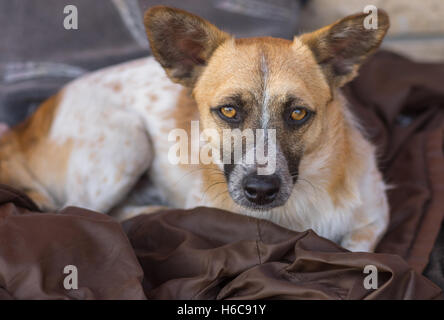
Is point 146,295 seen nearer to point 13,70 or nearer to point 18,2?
point 13,70

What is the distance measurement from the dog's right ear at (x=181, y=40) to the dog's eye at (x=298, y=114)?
50cm

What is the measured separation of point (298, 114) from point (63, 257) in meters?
1.12

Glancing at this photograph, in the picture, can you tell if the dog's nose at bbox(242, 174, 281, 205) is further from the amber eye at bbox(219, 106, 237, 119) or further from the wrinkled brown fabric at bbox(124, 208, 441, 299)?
the amber eye at bbox(219, 106, 237, 119)

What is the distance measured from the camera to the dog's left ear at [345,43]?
7.03 ft

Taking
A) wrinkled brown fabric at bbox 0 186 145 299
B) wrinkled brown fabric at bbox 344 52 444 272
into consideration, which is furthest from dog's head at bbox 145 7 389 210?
wrinkled brown fabric at bbox 344 52 444 272

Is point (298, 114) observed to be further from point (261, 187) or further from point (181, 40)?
point (181, 40)

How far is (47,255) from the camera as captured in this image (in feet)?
6.16

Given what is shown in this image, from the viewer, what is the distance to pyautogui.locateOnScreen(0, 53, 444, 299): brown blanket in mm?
1814

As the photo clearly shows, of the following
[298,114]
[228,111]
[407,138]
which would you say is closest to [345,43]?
[298,114]

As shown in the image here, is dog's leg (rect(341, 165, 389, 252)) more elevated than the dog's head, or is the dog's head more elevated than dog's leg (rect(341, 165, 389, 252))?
the dog's head

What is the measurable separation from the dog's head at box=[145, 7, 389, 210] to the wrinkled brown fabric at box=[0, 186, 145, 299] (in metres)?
0.55

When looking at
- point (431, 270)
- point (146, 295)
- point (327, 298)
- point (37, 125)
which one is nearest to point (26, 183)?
point (37, 125)

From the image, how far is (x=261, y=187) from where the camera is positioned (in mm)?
1997
